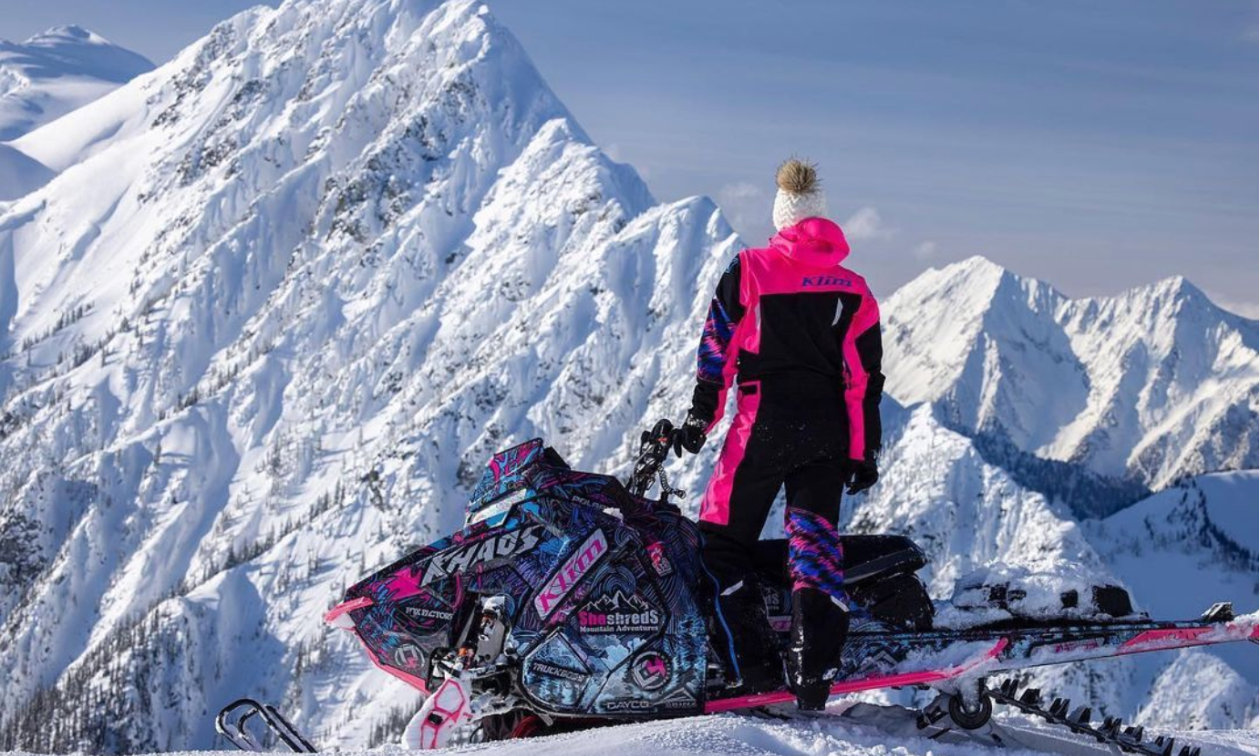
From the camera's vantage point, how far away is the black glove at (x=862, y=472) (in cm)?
754

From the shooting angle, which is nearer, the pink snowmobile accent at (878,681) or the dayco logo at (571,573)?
the dayco logo at (571,573)

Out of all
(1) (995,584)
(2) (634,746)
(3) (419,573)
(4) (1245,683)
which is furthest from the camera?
(4) (1245,683)

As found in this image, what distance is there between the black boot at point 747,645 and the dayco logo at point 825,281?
6.29 feet

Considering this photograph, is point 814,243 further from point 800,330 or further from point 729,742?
point 729,742

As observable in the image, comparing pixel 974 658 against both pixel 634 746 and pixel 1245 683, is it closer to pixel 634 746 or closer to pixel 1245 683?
pixel 634 746

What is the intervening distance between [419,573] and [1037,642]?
3.76 metres

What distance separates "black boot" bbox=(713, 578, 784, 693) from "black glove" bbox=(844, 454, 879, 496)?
3.14ft

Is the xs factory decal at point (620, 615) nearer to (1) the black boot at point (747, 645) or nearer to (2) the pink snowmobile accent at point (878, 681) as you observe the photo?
(1) the black boot at point (747, 645)

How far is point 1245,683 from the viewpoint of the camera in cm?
16038

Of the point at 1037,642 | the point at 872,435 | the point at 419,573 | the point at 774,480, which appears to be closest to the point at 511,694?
the point at 419,573

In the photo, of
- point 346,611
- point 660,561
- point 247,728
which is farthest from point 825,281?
point 247,728

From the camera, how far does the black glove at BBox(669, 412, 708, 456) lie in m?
7.51

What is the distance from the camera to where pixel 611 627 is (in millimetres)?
7277

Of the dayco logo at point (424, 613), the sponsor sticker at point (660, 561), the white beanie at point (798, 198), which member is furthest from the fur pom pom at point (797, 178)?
the dayco logo at point (424, 613)
